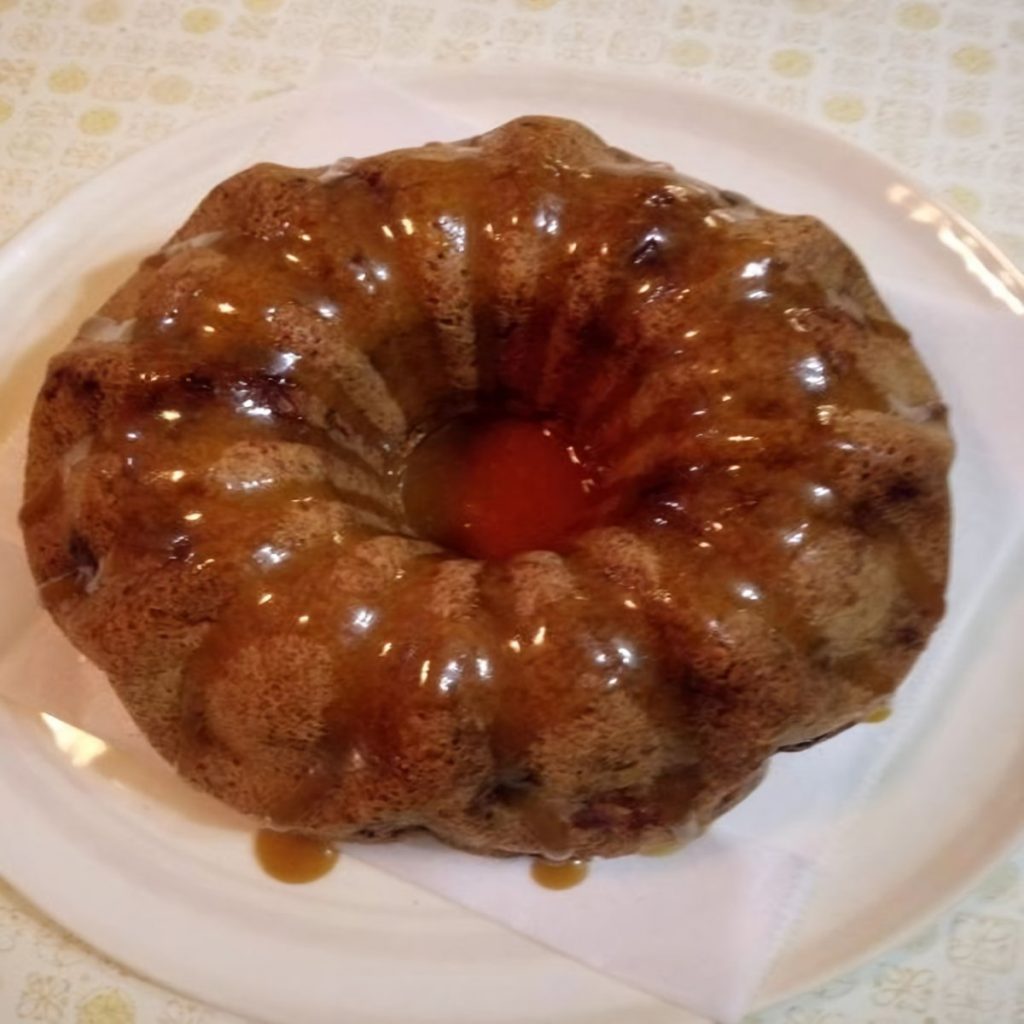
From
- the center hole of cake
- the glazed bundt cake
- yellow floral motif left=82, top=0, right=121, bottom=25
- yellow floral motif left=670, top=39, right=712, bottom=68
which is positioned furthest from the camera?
yellow floral motif left=82, top=0, right=121, bottom=25

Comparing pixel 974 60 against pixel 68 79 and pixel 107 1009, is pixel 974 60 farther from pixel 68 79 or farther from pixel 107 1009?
pixel 107 1009

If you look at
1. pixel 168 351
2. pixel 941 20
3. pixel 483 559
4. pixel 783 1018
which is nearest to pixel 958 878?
pixel 783 1018

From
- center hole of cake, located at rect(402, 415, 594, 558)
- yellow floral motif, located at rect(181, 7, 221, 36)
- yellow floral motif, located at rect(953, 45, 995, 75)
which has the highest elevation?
yellow floral motif, located at rect(953, 45, 995, 75)

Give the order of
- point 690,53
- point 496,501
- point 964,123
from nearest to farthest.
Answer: point 496,501
point 964,123
point 690,53

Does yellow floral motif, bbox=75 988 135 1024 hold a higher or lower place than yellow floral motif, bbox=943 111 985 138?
lower

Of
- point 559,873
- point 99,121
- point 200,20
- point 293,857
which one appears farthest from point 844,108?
point 293,857

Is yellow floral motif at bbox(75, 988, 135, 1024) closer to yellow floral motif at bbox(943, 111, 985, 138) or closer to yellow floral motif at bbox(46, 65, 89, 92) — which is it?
yellow floral motif at bbox(46, 65, 89, 92)

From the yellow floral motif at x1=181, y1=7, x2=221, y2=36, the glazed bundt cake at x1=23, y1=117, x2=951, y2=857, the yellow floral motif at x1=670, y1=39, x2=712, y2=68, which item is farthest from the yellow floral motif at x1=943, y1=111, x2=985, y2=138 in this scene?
the yellow floral motif at x1=181, y1=7, x2=221, y2=36
